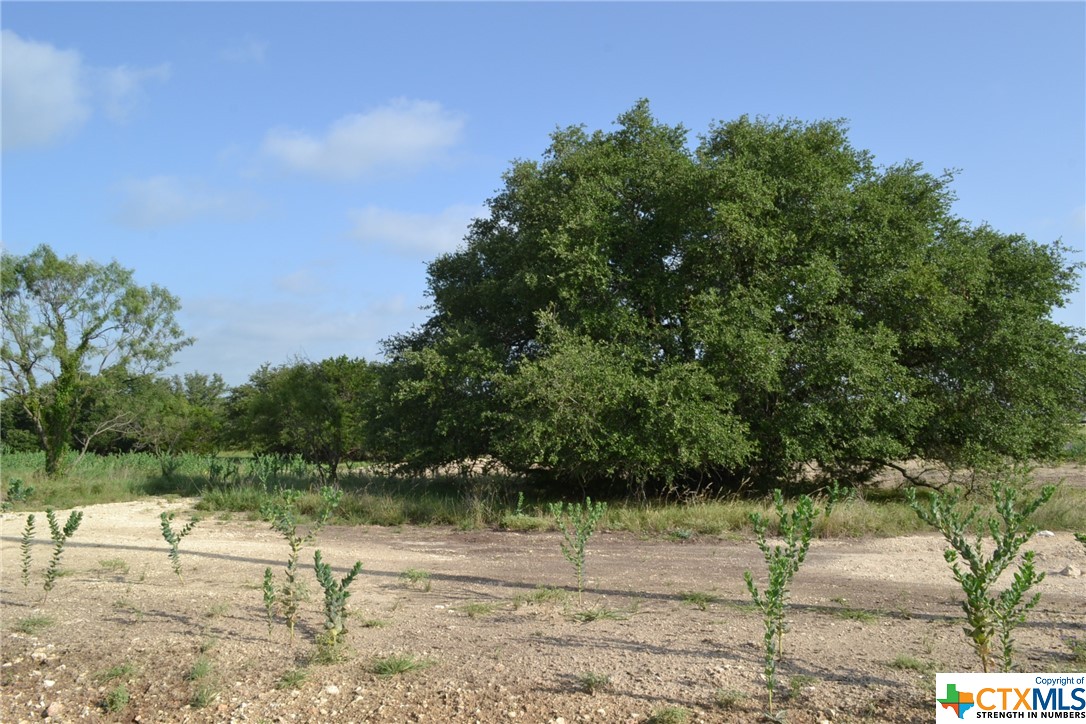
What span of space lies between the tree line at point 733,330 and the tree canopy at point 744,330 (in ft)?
0.18

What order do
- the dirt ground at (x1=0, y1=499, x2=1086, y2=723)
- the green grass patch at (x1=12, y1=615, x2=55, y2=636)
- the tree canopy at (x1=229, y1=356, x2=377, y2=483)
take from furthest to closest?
the tree canopy at (x1=229, y1=356, x2=377, y2=483)
the green grass patch at (x1=12, y1=615, x2=55, y2=636)
the dirt ground at (x1=0, y1=499, x2=1086, y2=723)

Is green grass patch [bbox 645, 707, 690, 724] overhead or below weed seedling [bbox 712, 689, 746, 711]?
below

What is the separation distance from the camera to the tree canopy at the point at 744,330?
14984 mm

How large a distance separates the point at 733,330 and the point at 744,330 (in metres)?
0.25

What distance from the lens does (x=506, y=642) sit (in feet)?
20.5

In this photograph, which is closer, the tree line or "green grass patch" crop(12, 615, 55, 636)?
"green grass patch" crop(12, 615, 55, 636)

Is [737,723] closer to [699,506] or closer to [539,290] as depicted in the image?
[699,506]

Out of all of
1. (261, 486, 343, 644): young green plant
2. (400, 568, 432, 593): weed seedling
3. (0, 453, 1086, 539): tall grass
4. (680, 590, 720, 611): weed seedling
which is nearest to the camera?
(261, 486, 343, 644): young green plant

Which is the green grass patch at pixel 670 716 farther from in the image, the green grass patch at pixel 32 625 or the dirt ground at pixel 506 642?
the green grass patch at pixel 32 625

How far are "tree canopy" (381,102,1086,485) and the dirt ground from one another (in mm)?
4985

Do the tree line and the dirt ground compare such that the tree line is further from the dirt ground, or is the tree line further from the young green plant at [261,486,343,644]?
the young green plant at [261,486,343,644]

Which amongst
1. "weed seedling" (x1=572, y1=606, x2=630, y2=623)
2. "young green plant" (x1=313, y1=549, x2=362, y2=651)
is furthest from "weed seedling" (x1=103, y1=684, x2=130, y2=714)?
"weed seedling" (x1=572, y1=606, x2=630, y2=623)

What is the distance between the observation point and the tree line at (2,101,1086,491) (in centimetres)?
1502

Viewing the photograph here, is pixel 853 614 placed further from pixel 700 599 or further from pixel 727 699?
pixel 727 699
